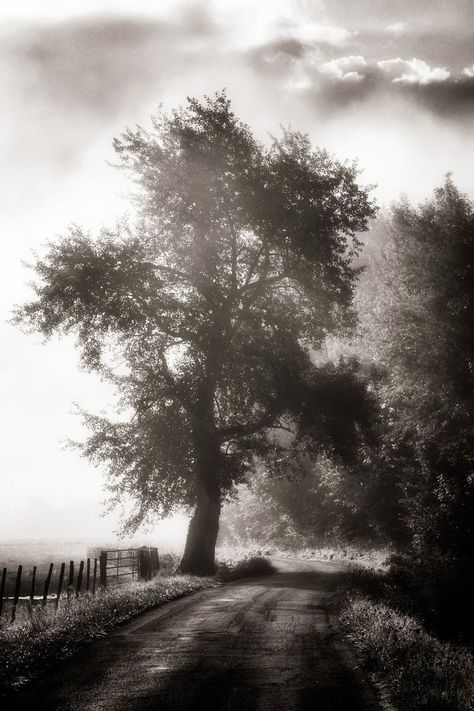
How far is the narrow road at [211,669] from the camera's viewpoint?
6.40 m

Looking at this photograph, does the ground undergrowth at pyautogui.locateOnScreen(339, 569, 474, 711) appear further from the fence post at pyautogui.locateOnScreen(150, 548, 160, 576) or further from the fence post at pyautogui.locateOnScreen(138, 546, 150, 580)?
the fence post at pyautogui.locateOnScreen(150, 548, 160, 576)

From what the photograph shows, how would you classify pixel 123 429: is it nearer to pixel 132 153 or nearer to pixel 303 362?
pixel 303 362

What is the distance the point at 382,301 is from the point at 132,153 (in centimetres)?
1707

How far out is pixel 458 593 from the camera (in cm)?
1453

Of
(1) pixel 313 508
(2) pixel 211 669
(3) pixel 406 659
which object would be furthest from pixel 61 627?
(1) pixel 313 508

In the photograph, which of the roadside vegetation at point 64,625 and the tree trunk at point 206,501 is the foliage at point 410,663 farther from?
the tree trunk at point 206,501

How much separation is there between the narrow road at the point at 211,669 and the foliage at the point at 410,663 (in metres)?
0.38

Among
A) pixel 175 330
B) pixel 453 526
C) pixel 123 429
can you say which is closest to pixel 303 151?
pixel 175 330

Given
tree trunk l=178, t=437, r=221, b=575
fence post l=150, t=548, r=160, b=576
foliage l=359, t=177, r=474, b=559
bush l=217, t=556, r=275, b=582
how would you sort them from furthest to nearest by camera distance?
tree trunk l=178, t=437, r=221, b=575 → bush l=217, t=556, r=275, b=582 → fence post l=150, t=548, r=160, b=576 → foliage l=359, t=177, r=474, b=559

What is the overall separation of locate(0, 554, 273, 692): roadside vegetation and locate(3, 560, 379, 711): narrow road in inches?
11.7

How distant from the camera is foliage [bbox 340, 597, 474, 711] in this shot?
6.24 m

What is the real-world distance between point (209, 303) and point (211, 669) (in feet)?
58.1

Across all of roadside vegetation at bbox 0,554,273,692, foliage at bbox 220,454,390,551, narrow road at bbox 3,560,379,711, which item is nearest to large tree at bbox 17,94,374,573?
foliage at bbox 220,454,390,551

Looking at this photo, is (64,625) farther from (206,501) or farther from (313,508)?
(313,508)
